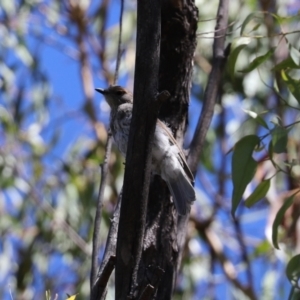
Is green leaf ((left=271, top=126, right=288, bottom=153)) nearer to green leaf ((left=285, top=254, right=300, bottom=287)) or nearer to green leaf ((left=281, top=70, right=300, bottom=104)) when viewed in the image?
green leaf ((left=281, top=70, right=300, bottom=104))

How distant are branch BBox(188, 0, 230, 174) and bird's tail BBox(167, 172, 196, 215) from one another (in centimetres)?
10

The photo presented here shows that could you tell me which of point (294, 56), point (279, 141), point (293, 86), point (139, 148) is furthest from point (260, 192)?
point (139, 148)

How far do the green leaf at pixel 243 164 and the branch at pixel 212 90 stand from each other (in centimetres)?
16

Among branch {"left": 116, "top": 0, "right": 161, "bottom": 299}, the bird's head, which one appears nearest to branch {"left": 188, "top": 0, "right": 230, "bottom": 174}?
the bird's head

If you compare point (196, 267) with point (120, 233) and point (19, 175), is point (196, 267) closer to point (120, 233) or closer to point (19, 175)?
point (19, 175)

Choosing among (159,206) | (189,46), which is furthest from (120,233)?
(189,46)

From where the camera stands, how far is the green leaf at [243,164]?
3.14 m

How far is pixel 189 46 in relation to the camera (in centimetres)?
306

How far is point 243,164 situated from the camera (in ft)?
10.4

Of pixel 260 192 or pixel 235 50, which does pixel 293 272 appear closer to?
pixel 260 192

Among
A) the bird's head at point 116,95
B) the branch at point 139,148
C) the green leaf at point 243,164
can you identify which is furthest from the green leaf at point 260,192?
the bird's head at point 116,95

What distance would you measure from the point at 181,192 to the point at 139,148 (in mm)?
811

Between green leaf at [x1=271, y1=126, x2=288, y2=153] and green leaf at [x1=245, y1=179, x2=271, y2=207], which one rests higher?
green leaf at [x1=271, y1=126, x2=288, y2=153]

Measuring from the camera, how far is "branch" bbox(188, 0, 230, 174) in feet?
10.7
